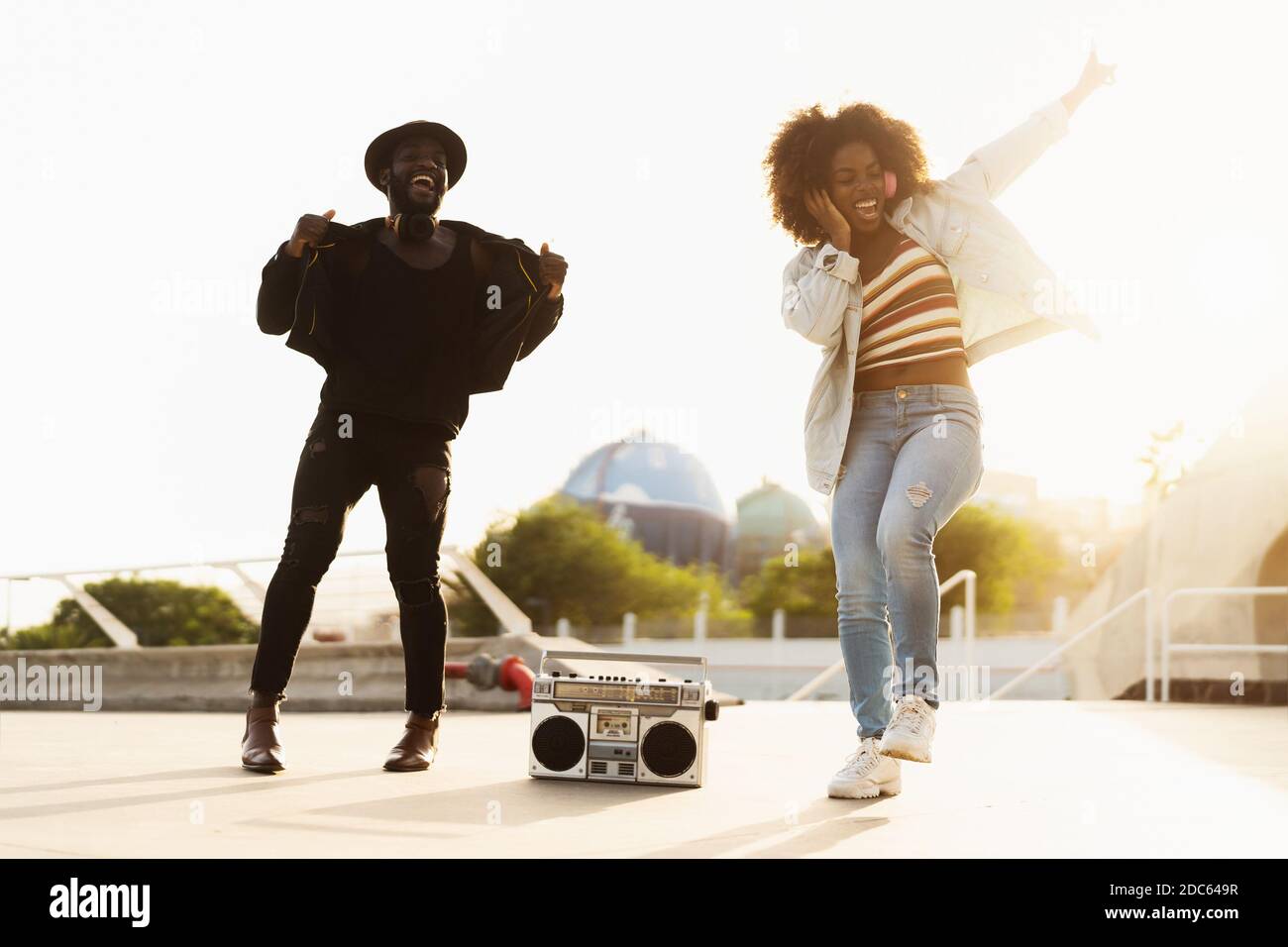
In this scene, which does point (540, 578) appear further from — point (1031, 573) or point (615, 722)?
point (615, 722)

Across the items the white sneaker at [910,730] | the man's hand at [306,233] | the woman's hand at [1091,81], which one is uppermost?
the woman's hand at [1091,81]

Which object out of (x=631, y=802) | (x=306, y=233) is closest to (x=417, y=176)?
(x=306, y=233)

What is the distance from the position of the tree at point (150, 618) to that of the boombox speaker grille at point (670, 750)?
6412 millimetres

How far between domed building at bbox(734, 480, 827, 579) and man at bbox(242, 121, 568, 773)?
8204cm

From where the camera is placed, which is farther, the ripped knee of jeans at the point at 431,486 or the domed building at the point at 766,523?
the domed building at the point at 766,523

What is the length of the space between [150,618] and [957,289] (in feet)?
23.8

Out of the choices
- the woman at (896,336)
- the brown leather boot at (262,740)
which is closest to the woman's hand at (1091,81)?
the woman at (896,336)

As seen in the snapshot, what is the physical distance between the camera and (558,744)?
3.80m

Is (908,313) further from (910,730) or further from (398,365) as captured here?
(398,365)

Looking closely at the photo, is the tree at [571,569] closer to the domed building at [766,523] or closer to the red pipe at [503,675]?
the domed building at [766,523]

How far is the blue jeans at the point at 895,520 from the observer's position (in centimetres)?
359

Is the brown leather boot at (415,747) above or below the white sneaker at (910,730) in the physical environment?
below
